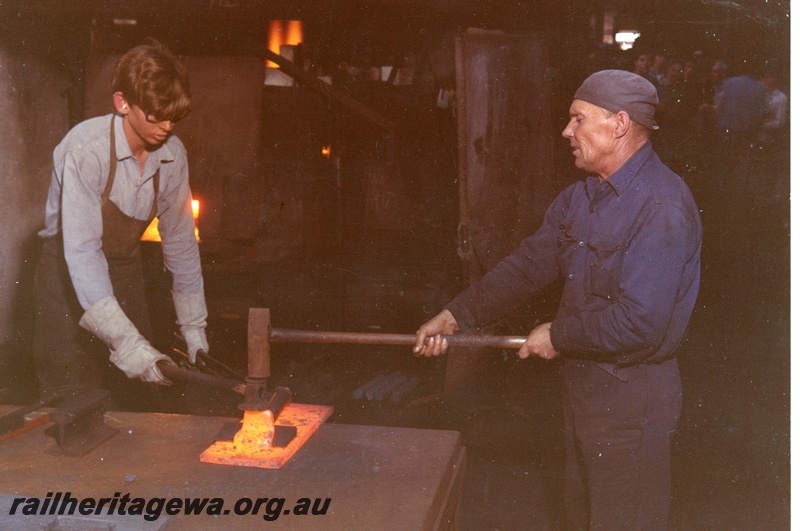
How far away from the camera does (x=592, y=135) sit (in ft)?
8.46

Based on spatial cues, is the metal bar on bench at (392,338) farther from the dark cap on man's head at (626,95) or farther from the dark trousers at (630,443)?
the dark cap on man's head at (626,95)

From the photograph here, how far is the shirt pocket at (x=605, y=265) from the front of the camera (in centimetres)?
248

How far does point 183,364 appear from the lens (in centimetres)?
304

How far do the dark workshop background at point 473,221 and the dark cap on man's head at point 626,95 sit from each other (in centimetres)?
89

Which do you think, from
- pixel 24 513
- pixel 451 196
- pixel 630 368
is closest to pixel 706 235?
pixel 451 196

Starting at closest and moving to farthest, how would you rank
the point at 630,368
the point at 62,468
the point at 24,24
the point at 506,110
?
the point at 62,468, the point at 630,368, the point at 24,24, the point at 506,110

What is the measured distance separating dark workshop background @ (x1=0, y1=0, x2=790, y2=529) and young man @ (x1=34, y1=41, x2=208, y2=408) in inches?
21.7

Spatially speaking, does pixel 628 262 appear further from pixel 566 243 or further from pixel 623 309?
pixel 566 243

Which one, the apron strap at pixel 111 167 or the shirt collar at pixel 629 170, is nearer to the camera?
the shirt collar at pixel 629 170

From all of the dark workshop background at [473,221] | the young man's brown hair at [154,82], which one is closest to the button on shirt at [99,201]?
the young man's brown hair at [154,82]

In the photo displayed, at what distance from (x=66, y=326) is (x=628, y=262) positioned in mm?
2791

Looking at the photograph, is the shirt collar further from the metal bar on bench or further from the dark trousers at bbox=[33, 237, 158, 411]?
the dark trousers at bbox=[33, 237, 158, 411]

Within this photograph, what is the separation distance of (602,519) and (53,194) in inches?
115

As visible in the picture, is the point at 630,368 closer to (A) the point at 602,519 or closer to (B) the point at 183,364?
(A) the point at 602,519
